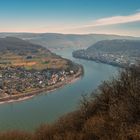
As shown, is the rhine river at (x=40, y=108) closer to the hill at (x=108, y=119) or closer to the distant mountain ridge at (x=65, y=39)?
the hill at (x=108, y=119)

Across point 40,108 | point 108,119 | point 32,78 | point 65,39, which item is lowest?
point 65,39

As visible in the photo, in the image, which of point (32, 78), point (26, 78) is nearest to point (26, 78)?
point (26, 78)

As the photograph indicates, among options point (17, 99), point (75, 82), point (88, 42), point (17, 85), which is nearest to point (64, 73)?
point (75, 82)

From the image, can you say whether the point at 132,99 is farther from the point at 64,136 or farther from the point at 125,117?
the point at 64,136

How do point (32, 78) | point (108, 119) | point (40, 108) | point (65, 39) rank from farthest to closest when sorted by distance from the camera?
point (65, 39) → point (32, 78) → point (40, 108) → point (108, 119)

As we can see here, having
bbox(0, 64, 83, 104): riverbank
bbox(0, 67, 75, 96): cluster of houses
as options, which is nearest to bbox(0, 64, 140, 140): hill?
bbox(0, 64, 83, 104): riverbank

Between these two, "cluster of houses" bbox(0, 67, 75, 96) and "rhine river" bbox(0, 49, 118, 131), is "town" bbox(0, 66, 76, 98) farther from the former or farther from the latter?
"rhine river" bbox(0, 49, 118, 131)

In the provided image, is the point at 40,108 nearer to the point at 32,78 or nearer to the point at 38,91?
the point at 38,91

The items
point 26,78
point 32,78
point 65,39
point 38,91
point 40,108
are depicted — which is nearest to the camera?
point 40,108
